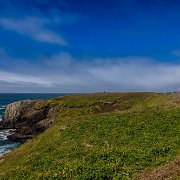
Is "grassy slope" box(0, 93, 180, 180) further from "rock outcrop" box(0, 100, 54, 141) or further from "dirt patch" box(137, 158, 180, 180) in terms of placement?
"rock outcrop" box(0, 100, 54, 141)

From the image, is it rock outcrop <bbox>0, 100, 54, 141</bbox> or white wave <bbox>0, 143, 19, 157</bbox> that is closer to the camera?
white wave <bbox>0, 143, 19, 157</bbox>

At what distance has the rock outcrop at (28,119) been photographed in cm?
8794

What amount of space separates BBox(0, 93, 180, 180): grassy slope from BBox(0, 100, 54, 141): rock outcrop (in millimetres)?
42689

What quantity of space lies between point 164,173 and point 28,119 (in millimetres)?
84536

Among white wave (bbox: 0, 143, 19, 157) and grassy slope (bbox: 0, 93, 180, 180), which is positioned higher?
grassy slope (bbox: 0, 93, 180, 180)

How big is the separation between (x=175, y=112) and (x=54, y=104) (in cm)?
6226

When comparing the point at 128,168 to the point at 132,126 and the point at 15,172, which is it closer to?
the point at 15,172

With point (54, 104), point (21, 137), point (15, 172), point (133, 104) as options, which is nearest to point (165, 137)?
point (15, 172)

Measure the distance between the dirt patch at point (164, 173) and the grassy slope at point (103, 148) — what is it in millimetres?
1068

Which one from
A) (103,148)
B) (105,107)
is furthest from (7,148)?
(103,148)

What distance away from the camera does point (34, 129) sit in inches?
3536

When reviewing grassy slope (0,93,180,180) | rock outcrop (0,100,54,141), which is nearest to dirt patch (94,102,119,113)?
rock outcrop (0,100,54,141)

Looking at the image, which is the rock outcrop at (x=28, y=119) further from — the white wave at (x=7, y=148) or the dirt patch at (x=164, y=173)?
the dirt patch at (x=164, y=173)

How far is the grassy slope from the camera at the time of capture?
88.3ft
